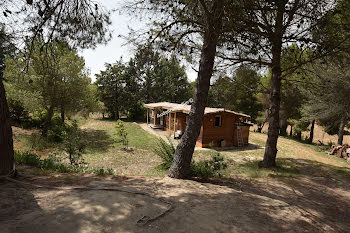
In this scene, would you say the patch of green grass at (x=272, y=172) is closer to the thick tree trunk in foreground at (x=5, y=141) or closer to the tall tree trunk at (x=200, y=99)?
the tall tree trunk at (x=200, y=99)

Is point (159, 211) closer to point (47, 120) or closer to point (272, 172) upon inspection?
point (272, 172)

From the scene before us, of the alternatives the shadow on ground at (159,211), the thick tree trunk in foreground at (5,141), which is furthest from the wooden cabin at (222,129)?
the thick tree trunk in foreground at (5,141)

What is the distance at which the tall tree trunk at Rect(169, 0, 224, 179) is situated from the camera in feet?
19.9

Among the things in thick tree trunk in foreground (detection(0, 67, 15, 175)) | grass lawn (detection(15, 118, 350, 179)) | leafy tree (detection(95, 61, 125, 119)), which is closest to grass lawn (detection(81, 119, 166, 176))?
grass lawn (detection(15, 118, 350, 179))

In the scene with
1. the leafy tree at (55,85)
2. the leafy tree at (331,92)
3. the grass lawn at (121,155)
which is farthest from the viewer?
the leafy tree at (55,85)

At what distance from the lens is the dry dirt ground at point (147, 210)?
291 centimetres

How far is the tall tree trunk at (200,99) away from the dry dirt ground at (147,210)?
120 centimetres

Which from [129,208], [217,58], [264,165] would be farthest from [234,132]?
[129,208]

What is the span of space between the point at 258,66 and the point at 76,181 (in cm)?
950

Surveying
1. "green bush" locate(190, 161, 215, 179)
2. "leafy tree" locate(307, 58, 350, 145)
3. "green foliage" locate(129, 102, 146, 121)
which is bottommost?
"green bush" locate(190, 161, 215, 179)

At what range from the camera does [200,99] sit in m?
6.41

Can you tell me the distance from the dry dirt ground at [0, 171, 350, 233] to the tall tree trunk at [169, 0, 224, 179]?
1.20 m

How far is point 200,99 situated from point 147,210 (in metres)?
3.83

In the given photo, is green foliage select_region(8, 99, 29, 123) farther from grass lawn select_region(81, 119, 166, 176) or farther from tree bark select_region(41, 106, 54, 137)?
grass lawn select_region(81, 119, 166, 176)
